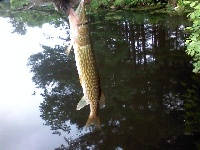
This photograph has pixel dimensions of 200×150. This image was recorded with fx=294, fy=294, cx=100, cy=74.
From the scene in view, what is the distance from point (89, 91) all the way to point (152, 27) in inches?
575

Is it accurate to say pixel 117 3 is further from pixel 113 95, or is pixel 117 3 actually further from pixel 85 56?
pixel 85 56

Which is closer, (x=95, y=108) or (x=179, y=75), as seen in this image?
(x=95, y=108)

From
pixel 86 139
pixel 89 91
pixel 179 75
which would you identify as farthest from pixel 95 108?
pixel 179 75

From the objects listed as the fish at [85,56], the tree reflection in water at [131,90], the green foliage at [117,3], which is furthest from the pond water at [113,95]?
the green foliage at [117,3]

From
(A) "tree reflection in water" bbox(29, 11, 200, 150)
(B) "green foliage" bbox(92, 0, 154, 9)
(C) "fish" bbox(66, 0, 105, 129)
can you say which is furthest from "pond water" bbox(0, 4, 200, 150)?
(B) "green foliage" bbox(92, 0, 154, 9)

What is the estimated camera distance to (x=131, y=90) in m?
9.00

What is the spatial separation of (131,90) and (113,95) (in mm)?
571

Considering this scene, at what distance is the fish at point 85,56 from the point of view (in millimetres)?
2127

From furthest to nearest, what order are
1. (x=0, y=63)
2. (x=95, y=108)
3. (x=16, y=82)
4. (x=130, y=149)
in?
1. (x=0, y=63)
2. (x=16, y=82)
3. (x=130, y=149)
4. (x=95, y=108)

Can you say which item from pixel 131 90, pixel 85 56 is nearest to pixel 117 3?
pixel 131 90

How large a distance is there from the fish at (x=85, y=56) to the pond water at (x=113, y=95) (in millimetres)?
4049

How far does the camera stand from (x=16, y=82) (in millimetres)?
10742

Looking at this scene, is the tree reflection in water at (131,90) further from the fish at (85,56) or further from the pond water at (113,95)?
the fish at (85,56)

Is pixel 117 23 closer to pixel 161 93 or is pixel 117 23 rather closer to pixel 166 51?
pixel 166 51
